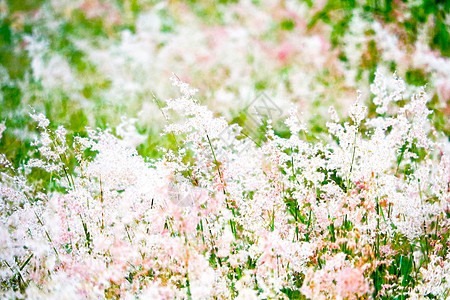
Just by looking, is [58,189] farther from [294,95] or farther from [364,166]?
[294,95]

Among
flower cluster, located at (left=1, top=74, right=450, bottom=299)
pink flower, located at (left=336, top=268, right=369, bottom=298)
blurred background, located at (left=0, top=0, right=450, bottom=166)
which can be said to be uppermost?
blurred background, located at (left=0, top=0, right=450, bottom=166)

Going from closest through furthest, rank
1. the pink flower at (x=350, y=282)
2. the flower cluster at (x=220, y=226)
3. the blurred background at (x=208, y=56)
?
1. the pink flower at (x=350, y=282)
2. the flower cluster at (x=220, y=226)
3. the blurred background at (x=208, y=56)

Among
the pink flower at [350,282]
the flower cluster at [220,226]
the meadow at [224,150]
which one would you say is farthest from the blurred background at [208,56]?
the pink flower at [350,282]

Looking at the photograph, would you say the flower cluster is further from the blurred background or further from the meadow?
the blurred background

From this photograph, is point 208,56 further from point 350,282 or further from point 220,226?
point 350,282

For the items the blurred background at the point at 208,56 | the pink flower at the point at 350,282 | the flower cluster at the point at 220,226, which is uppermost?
the blurred background at the point at 208,56

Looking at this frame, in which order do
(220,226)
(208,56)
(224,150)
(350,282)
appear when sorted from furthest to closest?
(208,56)
(224,150)
(220,226)
(350,282)

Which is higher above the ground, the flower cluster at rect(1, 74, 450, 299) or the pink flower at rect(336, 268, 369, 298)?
the flower cluster at rect(1, 74, 450, 299)

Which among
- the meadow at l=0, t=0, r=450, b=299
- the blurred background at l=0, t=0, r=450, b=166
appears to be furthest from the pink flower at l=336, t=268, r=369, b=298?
the blurred background at l=0, t=0, r=450, b=166

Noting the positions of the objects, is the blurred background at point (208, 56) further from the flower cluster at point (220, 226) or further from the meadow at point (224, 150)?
the flower cluster at point (220, 226)

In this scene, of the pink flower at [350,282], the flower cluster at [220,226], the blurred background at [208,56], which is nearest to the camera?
the pink flower at [350,282]

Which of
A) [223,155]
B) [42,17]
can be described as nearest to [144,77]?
[42,17]

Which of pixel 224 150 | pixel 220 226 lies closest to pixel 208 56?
pixel 224 150

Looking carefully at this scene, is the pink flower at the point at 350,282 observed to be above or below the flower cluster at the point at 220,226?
below
